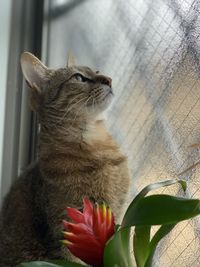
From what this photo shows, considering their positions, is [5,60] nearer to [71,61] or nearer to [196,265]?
[71,61]

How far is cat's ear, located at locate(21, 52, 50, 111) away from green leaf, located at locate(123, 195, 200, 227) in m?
0.66

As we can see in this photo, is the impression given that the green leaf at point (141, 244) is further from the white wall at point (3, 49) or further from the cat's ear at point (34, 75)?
the white wall at point (3, 49)

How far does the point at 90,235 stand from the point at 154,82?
69 centimetres

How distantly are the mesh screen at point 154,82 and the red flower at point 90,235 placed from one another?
393 mm

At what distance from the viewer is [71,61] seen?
1321mm

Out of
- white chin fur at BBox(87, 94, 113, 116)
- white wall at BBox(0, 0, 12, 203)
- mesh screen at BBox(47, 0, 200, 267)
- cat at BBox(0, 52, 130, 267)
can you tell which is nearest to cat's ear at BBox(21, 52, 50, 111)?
cat at BBox(0, 52, 130, 267)

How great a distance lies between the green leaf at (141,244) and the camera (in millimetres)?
653

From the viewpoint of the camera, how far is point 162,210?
0.59 meters

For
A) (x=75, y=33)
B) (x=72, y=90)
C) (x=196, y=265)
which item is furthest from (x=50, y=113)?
(x=75, y=33)

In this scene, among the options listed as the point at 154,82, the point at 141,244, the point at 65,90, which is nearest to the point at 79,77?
the point at 65,90

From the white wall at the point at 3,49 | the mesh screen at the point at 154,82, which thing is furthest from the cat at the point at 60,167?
the white wall at the point at 3,49

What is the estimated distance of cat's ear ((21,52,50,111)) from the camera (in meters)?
1.19

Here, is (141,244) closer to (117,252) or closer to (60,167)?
(117,252)

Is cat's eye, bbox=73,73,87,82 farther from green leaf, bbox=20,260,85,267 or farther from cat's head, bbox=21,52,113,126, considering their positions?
green leaf, bbox=20,260,85,267
